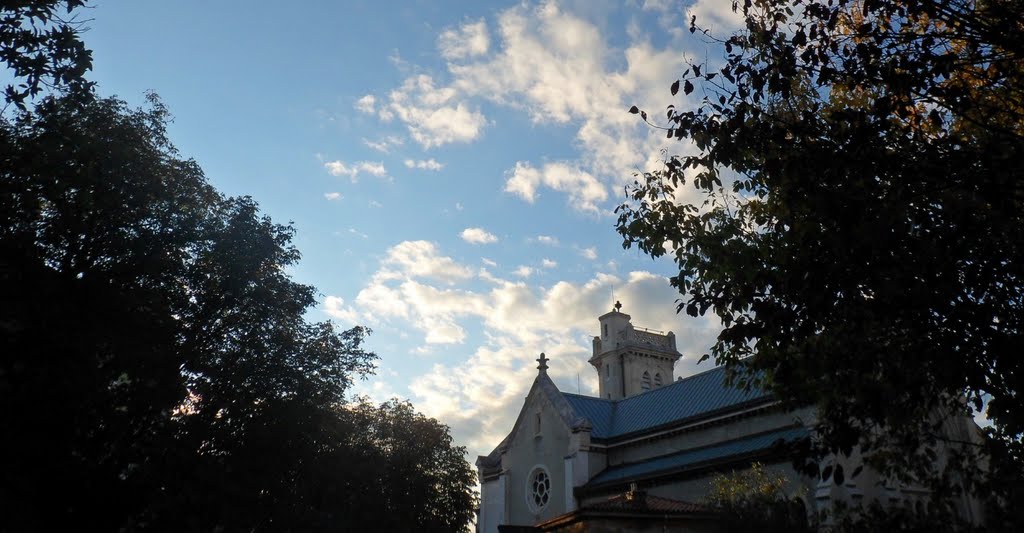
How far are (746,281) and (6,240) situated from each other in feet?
51.3

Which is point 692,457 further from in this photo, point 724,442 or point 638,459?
point 638,459

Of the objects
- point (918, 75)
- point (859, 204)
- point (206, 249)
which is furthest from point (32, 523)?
point (918, 75)

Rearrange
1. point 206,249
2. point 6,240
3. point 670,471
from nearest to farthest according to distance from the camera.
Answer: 1. point 6,240
2. point 206,249
3. point 670,471

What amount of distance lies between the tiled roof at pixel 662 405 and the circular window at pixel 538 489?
13.0 feet

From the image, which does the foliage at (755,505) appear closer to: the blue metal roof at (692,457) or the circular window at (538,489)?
the blue metal roof at (692,457)

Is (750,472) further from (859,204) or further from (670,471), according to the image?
(859,204)

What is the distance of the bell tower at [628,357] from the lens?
72250mm

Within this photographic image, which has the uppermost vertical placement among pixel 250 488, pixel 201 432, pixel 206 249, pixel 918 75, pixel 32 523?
pixel 206 249

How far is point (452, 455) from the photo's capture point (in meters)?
57.9

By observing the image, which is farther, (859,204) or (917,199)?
(917,199)

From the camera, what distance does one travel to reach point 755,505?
19922 mm

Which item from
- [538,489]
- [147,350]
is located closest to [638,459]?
[538,489]

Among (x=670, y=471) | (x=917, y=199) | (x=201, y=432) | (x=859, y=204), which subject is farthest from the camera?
(x=670, y=471)

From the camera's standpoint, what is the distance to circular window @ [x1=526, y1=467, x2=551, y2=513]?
132ft
